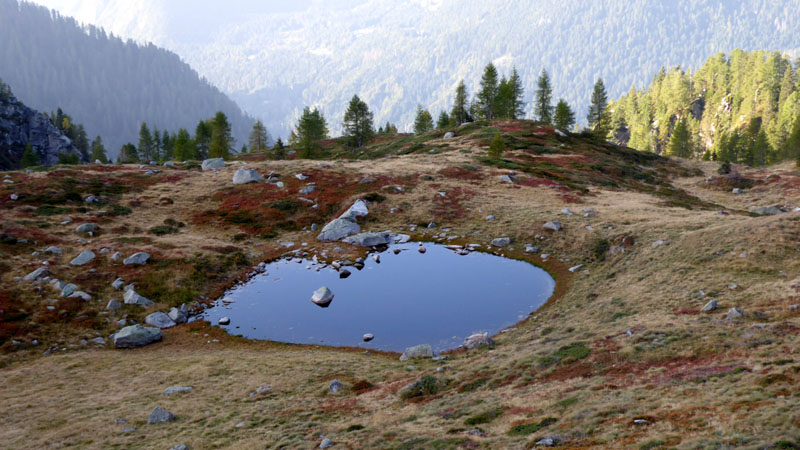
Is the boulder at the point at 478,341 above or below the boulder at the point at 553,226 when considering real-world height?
below

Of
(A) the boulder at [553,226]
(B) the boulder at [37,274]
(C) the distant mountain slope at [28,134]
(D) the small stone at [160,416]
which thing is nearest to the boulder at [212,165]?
(B) the boulder at [37,274]

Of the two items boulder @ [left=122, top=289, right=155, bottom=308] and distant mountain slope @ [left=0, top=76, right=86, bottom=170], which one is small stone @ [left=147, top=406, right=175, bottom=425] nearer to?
boulder @ [left=122, top=289, right=155, bottom=308]

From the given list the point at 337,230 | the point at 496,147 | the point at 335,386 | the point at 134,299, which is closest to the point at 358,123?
the point at 496,147

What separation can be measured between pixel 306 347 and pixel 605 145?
8555 centimetres

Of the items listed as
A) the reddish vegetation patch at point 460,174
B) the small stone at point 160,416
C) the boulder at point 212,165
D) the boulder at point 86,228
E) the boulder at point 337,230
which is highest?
the boulder at point 212,165

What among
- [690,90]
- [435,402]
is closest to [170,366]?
[435,402]

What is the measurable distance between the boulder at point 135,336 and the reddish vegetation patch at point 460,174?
4061cm

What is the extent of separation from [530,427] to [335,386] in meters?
10.1

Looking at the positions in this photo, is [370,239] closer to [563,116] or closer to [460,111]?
[563,116]

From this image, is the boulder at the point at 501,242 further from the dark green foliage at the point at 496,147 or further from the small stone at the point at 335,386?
the dark green foliage at the point at 496,147

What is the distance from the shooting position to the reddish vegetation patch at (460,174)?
58812 mm

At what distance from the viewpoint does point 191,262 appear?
120ft

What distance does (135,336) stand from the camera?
27.5m

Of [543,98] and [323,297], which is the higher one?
[543,98]
